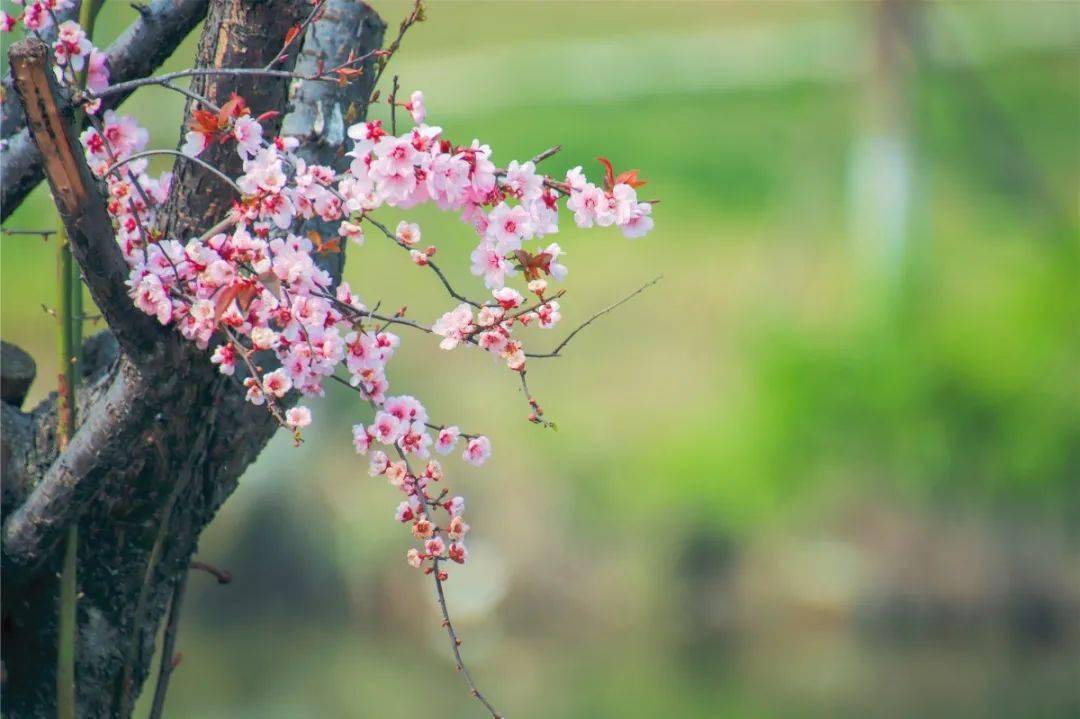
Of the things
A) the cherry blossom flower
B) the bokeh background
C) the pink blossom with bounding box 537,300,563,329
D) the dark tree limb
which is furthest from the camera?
the bokeh background

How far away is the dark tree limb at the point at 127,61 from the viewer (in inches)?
58.4

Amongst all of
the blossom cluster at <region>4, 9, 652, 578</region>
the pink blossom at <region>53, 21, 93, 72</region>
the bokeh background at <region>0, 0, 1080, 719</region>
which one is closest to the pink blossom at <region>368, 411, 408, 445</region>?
the blossom cluster at <region>4, 9, 652, 578</region>

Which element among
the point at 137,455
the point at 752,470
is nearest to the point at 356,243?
the point at 137,455

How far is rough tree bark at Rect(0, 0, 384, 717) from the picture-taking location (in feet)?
4.30

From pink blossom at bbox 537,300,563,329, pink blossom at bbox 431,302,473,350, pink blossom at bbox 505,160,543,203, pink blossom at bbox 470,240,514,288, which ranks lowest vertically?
pink blossom at bbox 431,302,473,350

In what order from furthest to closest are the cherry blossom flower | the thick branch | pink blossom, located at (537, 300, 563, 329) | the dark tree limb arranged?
the dark tree limb, the cherry blossom flower, pink blossom, located at (537, 300, 563, 329), the thick branch

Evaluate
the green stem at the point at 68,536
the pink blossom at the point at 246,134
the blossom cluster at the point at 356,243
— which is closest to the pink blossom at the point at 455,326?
the blossom cluster at the point at 356,243

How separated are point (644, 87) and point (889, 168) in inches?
90.9

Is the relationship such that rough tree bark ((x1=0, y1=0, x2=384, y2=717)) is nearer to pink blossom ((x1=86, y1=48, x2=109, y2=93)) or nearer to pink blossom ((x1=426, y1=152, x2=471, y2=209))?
pink blossom ((x1=86, y1=48, x2=109, y2=93))

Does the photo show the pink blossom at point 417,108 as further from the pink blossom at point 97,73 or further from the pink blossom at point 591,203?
the pink blossom at point 97,73

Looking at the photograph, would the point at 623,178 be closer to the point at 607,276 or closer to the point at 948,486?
the point at 948,486

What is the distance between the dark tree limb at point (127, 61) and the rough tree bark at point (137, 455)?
0.14 m

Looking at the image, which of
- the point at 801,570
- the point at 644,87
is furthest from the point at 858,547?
the point at 644,87

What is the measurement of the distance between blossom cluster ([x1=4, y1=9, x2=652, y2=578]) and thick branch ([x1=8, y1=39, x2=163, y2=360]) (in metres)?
0.02
